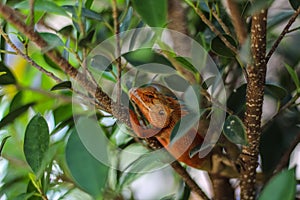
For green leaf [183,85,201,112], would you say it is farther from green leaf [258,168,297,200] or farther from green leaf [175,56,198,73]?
green leaf [258,168,297,200]

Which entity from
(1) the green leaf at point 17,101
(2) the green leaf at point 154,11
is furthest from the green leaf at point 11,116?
(2) the green leaf at point 154,11

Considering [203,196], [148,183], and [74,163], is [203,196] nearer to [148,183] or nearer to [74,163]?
[74,163]

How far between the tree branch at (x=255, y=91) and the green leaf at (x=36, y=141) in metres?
0.20

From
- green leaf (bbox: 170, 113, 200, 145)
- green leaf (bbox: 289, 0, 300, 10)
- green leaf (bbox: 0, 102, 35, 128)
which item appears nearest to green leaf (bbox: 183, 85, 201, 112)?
green leaf (bbox: 170, 113, 200, 145)

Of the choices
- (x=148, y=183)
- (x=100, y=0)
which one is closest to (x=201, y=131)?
(x=100, y=0)

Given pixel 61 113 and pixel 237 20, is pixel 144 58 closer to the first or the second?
pixel 237 20

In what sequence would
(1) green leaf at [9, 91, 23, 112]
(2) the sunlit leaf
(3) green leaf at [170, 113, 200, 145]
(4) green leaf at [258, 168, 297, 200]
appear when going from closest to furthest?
(4) green leaf at [258, 168, 297, 200]
(3) green leaf at [170, 113, 200, 145]
(2) the sunlit leaf
(1) green leaf at [9, 91, 23, 112]

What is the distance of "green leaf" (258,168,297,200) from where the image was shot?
385mm

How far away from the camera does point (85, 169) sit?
18.7 inches

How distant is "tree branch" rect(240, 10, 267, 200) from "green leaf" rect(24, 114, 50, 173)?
0.20m

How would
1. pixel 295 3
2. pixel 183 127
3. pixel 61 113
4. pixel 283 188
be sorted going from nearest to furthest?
pixel 283 188
pixel 183 127
pixel 295 3
pixel 61 113

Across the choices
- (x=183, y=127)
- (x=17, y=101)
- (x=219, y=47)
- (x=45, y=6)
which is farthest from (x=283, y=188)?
(x=17, y=101)

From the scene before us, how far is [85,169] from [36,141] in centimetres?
12

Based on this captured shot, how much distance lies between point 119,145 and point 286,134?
228mm
